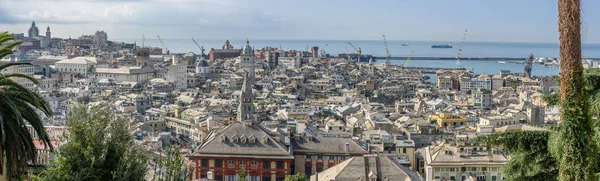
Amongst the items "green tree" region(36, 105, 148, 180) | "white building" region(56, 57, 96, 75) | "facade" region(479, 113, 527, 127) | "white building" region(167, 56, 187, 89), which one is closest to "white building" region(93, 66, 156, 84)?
"white building" region(167, 56, 187, 89)

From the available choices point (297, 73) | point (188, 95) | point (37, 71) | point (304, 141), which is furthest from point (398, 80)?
point (304, 141)

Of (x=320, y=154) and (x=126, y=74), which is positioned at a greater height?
(x=126, y=74)

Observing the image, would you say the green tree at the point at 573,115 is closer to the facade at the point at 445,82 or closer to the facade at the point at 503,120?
the facade at the point at 503,120

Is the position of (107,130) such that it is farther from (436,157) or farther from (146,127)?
(146,127)

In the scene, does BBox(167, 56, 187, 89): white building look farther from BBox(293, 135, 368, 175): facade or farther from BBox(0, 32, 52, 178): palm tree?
BBox(0, 32, 52, 178): palm tree

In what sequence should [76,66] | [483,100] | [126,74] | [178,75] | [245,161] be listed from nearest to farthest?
[245,161], [483,100], [178,75], [126,74], [76,66]

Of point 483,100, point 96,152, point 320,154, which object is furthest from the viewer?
point 483,100

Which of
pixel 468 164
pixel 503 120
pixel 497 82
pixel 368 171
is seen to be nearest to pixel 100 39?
pixel 497 82

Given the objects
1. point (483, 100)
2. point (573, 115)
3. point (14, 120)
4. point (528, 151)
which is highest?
point (573, 115)

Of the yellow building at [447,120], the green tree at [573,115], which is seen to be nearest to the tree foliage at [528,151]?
the green tree at [573,115]

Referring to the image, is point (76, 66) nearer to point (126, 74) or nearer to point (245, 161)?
point (126, 74)
